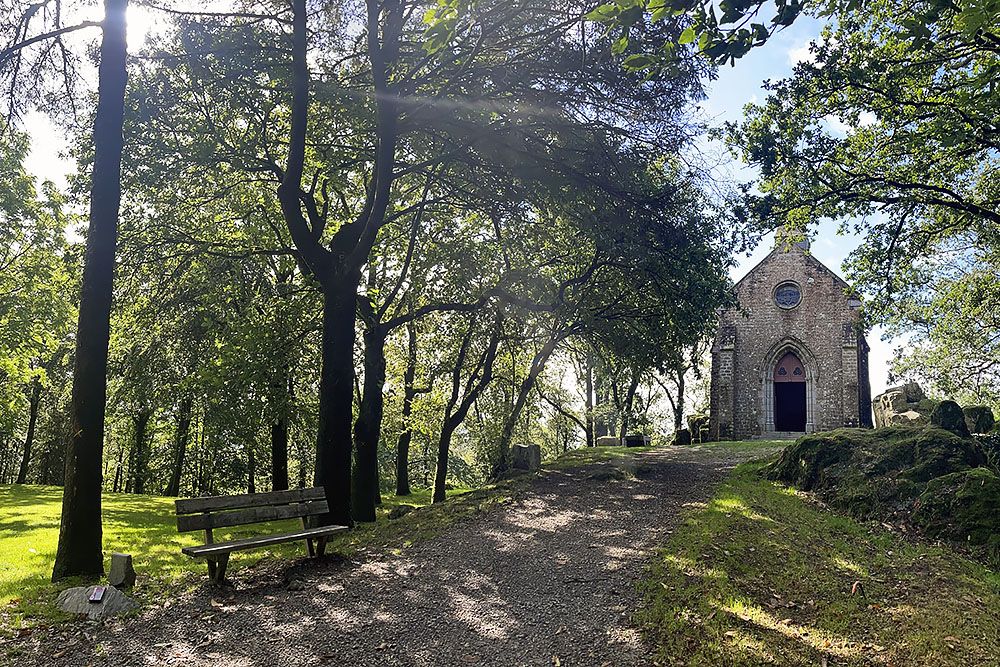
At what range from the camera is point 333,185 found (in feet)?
47.8


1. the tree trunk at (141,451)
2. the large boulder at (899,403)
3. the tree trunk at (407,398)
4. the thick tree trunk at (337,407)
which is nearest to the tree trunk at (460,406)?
the tree trunk at (407,398)

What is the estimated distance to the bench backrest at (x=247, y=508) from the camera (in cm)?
762

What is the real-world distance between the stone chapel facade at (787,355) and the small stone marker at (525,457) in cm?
1462

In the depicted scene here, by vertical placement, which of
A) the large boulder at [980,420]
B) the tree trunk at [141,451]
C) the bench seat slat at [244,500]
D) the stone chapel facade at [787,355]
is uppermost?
the stone chapel facade at [787,355]

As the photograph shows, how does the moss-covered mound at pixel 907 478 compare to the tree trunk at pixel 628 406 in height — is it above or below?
below

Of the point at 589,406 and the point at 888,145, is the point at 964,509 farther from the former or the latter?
the point at 589,406

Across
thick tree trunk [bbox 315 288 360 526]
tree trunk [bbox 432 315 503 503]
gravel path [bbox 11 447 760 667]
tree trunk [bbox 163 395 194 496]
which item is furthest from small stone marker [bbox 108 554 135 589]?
tree trunk [bbox 432 315 503 503]

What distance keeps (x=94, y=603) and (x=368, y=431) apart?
A: 31.2ft

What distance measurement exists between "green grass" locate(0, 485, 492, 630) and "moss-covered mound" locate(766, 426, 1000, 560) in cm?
619

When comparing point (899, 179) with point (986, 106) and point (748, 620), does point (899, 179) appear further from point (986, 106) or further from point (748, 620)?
point (748, 620)

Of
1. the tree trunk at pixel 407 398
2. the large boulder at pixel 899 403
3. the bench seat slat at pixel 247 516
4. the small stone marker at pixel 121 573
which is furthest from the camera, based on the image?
the tree trunk at pixel 407 398

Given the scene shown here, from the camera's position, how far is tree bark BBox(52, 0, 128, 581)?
320 inches

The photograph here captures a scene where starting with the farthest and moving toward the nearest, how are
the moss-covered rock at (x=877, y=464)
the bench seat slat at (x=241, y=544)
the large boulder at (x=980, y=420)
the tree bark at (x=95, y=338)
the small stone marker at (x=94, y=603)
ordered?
the large boulder at (x=980, y=420) → the moss-covered rock at (x=877, y=464) → the tree bark at (x=95, y=338) → the bench seat slat at (x=241, y=544) → the small stone marker at (x=94, y=603)

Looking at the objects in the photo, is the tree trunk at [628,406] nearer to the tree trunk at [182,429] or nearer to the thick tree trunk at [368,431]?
the thick tree trunk at [368,431]
